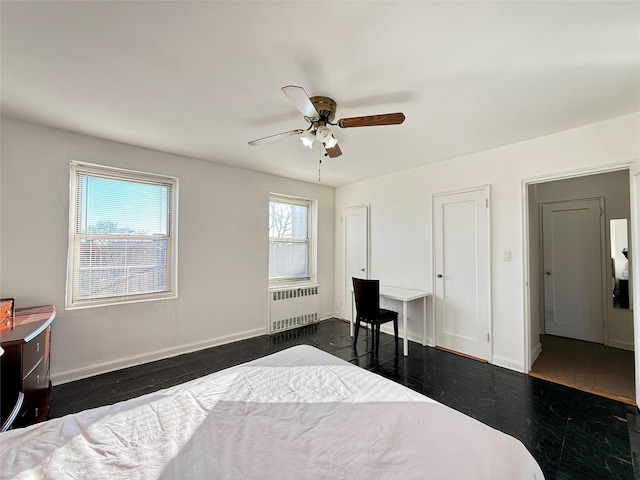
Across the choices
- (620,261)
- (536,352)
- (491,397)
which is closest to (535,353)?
(536,352)

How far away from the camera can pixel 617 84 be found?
1949mm

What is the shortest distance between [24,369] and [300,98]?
2473 millimetres

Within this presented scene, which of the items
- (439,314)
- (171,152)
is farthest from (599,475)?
(171,152)

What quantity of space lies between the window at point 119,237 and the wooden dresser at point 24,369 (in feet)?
2.09

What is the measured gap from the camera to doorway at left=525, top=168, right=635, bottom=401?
358 centimetres

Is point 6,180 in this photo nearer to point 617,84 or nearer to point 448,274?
point 448,274

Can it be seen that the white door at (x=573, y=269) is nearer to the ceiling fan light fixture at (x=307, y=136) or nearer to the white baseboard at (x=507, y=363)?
the white baseboard at (x=507, y=363)

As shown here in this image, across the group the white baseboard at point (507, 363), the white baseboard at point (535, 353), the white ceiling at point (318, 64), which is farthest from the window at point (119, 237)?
the white baseboard at point (535, 353)

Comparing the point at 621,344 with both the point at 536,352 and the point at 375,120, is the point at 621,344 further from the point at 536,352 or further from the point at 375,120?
the point at 375,120

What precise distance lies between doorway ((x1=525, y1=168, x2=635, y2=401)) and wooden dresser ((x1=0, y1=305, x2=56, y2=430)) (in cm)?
469

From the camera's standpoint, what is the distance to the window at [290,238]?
14.8 feet

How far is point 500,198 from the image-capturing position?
3146 mm

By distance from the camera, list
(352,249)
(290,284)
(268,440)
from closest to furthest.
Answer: (268,440) < (290,284) < (352,249)

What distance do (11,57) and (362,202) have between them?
13.3 ft
